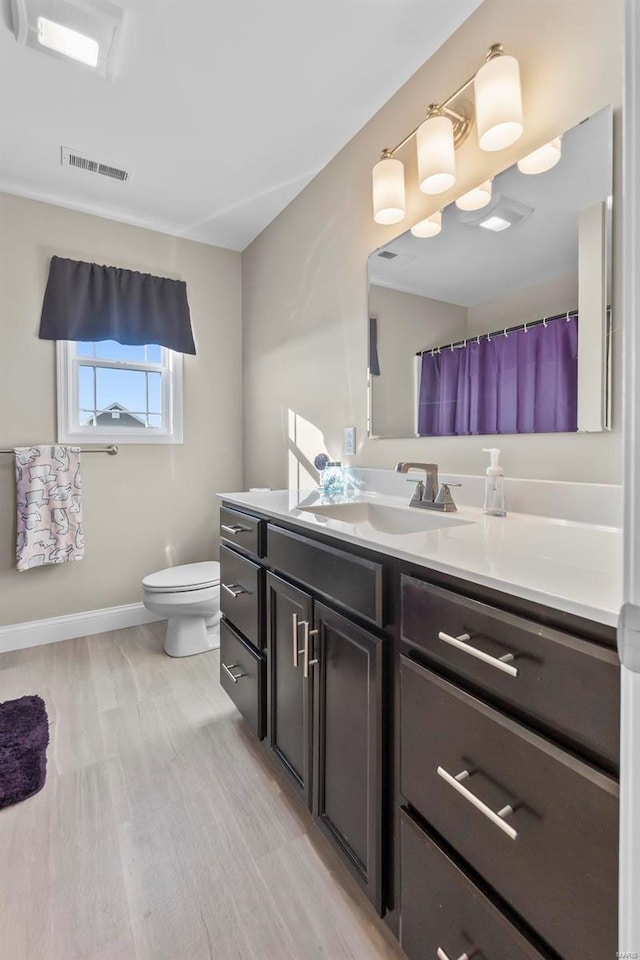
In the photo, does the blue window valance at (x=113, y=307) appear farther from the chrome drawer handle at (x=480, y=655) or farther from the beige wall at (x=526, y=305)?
the chrome drawer handle at (x=480, y=655)

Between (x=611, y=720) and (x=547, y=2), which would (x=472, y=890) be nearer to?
(x=611, y=720)

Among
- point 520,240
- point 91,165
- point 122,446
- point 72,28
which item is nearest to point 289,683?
point 520,240

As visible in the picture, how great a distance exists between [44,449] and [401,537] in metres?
2.22

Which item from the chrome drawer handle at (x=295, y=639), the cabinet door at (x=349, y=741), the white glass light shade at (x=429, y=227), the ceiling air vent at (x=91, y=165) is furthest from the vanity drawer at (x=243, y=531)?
the ceiling air vent at (x=91, y=165)

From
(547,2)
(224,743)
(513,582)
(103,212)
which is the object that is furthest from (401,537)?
(103,212)

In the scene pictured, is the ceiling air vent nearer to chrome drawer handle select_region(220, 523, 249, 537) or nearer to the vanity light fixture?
the vanity light fixture

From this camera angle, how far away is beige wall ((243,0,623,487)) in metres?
1.11

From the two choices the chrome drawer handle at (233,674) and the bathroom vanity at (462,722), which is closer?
the bathroom vanity at (462,722)

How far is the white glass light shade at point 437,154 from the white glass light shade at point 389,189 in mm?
177

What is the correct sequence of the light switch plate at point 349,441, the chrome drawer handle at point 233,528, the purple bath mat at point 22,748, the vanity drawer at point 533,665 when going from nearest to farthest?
the vanity drawer at point 533,665, the purple bath mat at point 22,748, the chrome drawer handle at point 233,528, the light switch plate at point 349,441

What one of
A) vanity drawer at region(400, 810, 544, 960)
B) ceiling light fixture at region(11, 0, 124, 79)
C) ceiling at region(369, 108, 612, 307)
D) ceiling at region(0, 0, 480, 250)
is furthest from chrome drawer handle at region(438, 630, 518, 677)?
ceiling light fixture at region(11, 0, 124, 79)

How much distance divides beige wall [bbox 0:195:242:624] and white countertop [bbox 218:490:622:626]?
5.81 ft

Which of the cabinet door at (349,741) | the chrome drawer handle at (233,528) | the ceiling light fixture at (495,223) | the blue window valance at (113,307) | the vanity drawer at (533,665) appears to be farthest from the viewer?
the blue window valance at (113,307)

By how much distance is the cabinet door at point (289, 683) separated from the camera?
1.22 metres
